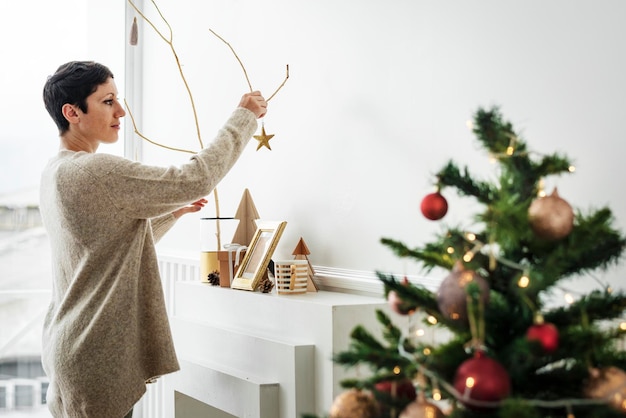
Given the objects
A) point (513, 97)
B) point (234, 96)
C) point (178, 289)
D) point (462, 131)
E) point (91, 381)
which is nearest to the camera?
point (513, 97)

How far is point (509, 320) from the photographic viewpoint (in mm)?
1181

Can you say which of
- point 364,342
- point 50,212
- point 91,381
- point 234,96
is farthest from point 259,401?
point 234,96

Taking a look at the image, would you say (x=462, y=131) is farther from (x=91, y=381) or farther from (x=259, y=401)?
(x=91, y=381)

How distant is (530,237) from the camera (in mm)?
1184

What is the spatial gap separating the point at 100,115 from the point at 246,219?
1.92ft

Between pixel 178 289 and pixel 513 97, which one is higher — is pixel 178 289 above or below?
below

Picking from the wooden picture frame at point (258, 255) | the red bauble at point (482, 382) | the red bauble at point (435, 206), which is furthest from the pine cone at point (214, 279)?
the red bauble at point (482, 382)

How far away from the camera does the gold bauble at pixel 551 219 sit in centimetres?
116

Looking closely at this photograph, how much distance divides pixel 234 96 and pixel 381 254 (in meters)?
0.99

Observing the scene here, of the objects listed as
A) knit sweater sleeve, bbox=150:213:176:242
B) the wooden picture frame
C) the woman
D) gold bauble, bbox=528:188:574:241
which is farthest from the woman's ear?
gold bauble, bbox=528:188:574:241

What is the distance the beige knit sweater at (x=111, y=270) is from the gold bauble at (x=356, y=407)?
90cm

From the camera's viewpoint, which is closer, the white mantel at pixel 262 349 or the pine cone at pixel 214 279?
the white mantel at pixel 262 349

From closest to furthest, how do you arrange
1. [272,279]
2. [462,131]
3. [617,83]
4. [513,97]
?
[617,83], [513,97], [462,131], [272,279]

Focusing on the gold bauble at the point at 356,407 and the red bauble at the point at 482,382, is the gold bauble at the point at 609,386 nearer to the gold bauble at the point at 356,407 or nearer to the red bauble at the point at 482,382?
the red bauble at the point at 482,382
